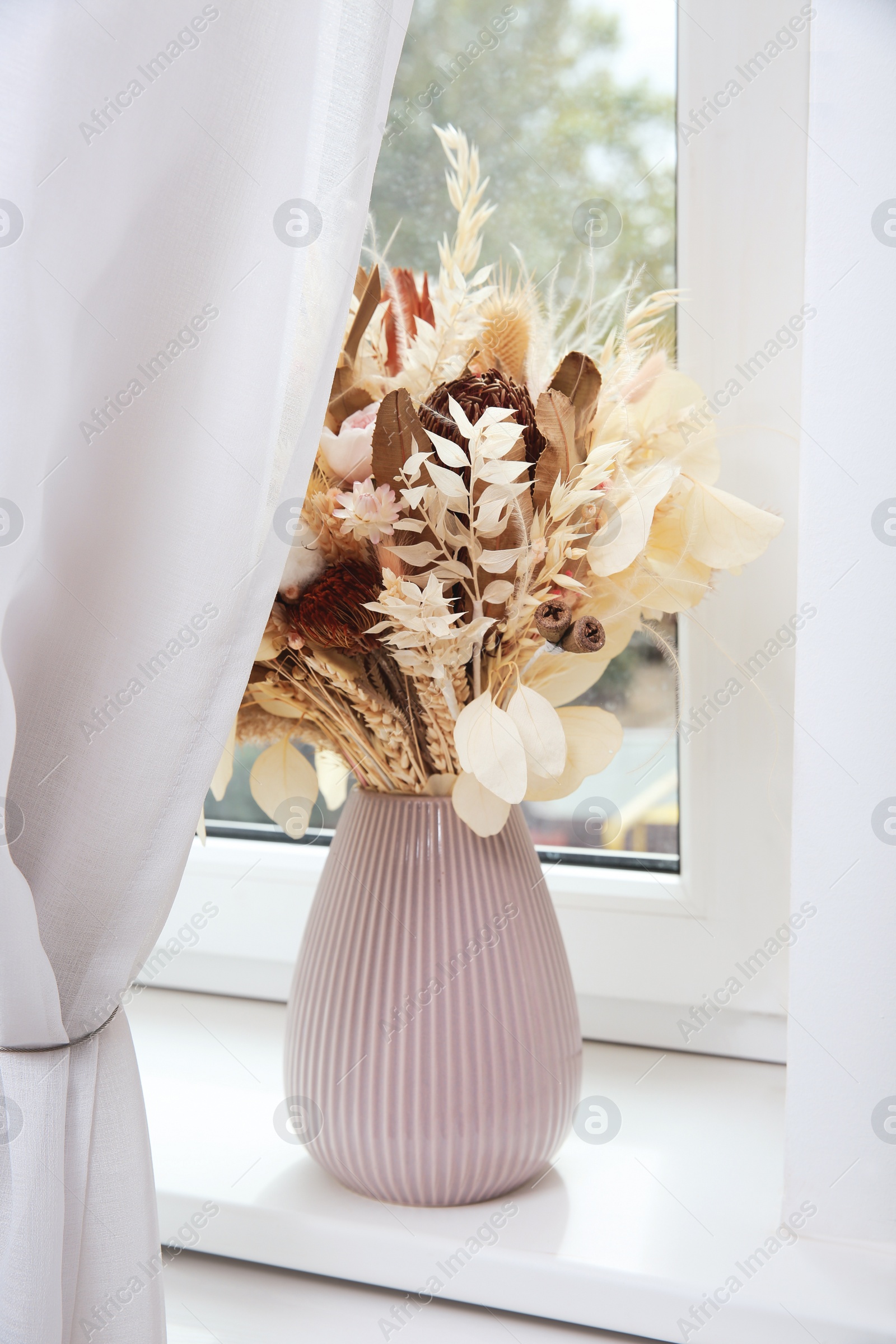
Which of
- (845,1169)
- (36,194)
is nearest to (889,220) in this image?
(36,194)

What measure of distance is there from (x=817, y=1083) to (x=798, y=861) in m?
0.14

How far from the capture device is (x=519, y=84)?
3.01 ft

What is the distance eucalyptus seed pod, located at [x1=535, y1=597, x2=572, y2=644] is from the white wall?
0.16m

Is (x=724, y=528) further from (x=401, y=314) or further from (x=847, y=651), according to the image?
(x=401, y=314)

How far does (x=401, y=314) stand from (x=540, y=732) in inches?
11.7

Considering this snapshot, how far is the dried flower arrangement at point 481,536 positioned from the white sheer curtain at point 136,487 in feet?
0.23

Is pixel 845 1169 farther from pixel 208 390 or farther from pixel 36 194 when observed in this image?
pixel 36 194

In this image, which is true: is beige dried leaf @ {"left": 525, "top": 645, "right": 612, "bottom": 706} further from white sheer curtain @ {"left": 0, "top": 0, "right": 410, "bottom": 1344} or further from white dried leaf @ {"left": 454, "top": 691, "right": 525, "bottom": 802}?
white sheer curtain @ {"left": 0, "top": 0, "right": 410, "bottom": 1344}

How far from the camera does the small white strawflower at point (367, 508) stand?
0.57 m

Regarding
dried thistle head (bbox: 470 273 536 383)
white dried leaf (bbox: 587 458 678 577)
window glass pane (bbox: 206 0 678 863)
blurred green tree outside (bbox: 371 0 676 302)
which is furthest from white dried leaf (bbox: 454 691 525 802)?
blurred green tree outside (bbox: 371 0 676 302)

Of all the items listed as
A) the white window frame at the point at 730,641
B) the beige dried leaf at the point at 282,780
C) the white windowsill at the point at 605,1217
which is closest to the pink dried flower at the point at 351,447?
the beige dried leaf at the point at 282,780

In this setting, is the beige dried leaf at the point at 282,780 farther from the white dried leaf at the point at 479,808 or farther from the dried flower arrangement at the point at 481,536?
the white dried leaf at the point at 479,808

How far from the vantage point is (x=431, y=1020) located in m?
0.64

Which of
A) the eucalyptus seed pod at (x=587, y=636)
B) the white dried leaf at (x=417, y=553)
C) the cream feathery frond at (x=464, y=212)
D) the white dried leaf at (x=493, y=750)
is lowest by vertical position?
the white dried leaf at (x=493, y=750)
